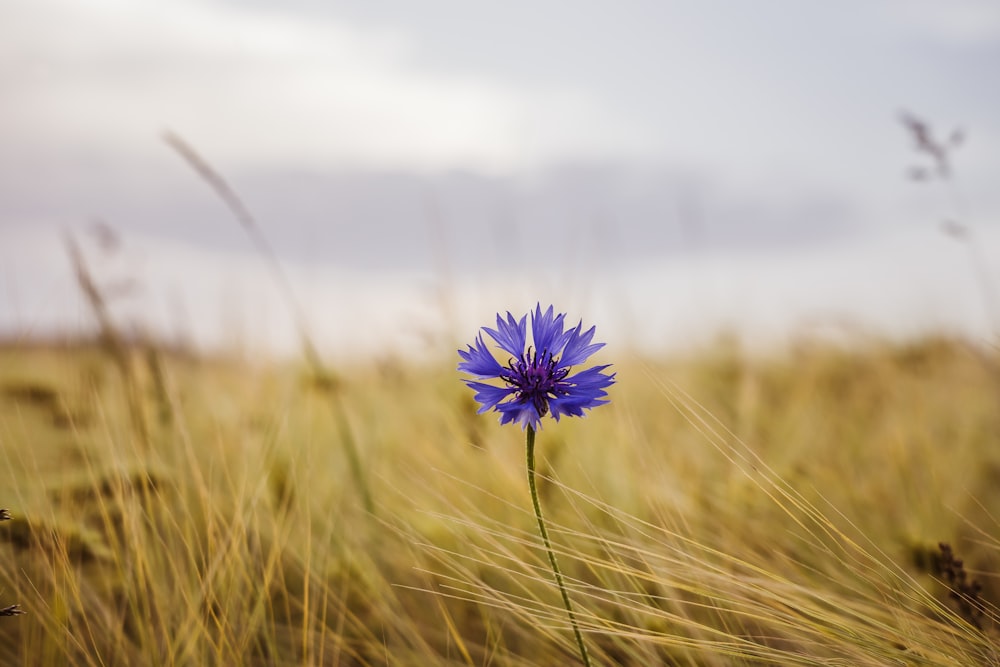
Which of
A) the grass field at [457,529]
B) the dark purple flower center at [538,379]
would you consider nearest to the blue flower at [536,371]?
the dark purple flower center at [538,379]

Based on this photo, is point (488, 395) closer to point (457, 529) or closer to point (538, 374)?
point (538, 374)

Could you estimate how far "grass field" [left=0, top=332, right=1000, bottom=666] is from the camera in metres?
1.13

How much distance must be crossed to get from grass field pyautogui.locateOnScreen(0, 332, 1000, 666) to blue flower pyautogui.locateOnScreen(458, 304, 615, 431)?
5.0 inches

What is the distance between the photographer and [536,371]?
0.87 metres

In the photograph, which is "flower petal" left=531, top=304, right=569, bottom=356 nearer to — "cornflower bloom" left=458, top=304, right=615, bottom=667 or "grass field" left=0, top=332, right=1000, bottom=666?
"cornflower bloom" left=458, top=304, right=615, bottom=667

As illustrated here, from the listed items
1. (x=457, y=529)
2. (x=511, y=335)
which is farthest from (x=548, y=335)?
(x=457, y=529)

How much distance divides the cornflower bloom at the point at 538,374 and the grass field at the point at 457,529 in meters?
0.12

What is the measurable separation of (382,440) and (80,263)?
1093 millimetres

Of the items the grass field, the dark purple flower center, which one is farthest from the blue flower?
the grass field

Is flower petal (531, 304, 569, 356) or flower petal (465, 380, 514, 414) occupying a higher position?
flower petal (531, 304, 569, 356)

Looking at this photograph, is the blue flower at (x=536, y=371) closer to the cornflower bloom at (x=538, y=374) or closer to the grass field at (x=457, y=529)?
the cornflower bloom at (x=538, y=374)

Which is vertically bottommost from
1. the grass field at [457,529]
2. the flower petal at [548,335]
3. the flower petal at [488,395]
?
the grass field at [457,529]

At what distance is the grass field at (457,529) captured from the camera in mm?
1133

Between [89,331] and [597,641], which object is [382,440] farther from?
[597,641]
